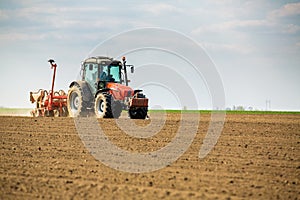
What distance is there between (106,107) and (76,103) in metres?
2.32

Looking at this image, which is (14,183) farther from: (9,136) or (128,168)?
(9,136)

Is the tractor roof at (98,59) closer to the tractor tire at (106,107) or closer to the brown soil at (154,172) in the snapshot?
the tractor tire at (106,107)

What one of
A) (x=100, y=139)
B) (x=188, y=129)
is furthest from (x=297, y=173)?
(x=188, y=129)

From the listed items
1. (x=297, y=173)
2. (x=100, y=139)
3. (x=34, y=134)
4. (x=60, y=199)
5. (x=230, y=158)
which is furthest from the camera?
(x=34, y=134)

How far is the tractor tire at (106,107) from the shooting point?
70.1 ft

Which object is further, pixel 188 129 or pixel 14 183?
pixel 188 129

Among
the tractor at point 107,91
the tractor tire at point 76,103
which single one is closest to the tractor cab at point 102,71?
the tractor at point 107,91

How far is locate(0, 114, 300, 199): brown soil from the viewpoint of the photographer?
25.9 feet

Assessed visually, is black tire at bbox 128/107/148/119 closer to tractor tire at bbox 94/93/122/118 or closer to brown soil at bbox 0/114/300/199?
tractor tire at bbox 94/93/122/118

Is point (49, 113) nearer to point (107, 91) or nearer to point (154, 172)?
point (107, 91)

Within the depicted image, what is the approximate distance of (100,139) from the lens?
1492 cm

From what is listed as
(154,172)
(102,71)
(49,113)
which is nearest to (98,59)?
(102,71)

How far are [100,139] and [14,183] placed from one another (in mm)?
6454

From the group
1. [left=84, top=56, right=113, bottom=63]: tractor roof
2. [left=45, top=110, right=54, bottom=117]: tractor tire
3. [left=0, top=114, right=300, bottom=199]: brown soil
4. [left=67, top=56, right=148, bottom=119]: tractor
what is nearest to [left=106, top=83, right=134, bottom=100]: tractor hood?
[left=67, top=56, right=148, bottom=119]: tractor
